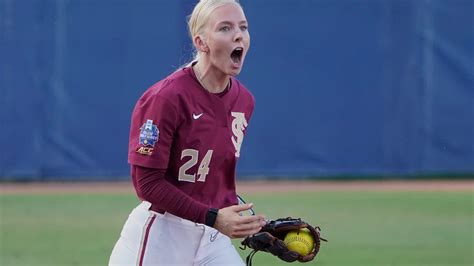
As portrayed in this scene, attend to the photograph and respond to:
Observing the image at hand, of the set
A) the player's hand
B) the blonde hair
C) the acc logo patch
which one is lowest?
the player's hand

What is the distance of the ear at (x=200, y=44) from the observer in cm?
441

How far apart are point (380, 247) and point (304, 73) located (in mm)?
5375

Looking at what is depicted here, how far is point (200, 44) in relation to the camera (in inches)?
175

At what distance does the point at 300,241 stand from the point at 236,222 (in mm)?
515

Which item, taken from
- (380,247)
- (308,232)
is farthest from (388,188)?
(308,232)

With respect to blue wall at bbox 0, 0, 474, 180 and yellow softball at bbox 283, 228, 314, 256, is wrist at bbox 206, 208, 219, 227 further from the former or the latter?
blue wall at bbox 0, 0, 474, 180

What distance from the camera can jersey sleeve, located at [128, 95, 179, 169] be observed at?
4168 millimetres

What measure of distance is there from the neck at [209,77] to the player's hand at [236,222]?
0.60m

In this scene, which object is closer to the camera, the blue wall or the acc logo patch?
the acc logo patch

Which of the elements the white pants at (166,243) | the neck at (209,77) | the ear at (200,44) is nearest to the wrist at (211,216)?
the white pants at (166,243)

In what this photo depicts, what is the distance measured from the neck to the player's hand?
60 cm

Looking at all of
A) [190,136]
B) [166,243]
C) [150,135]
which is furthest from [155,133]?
[166,243]

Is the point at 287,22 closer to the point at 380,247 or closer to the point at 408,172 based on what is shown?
the point at 408,172

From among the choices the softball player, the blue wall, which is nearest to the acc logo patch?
the softball player
